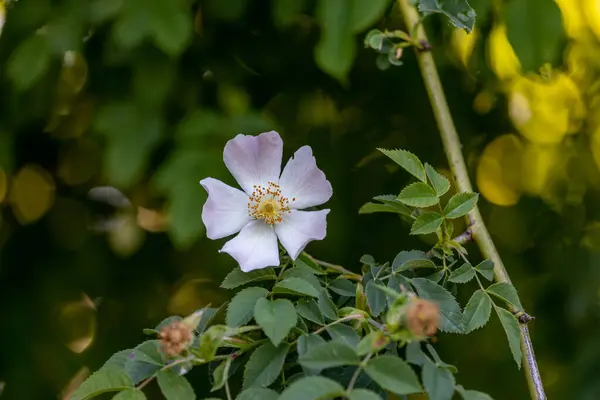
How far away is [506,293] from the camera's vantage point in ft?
2.01

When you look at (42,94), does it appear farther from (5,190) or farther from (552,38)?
(552,38)

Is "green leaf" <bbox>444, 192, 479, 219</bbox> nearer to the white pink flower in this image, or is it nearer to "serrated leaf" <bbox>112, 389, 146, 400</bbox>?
the white pink flower

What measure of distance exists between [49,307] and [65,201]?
0.19 meters

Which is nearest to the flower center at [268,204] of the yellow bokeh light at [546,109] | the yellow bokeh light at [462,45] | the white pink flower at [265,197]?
the white pink flower at [265,197]

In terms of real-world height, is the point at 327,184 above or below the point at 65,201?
above

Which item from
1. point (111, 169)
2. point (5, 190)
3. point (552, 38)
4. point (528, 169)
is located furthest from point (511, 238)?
point (5, 190)

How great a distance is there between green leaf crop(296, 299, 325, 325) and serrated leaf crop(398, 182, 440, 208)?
0.11m

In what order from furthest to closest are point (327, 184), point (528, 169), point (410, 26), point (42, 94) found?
point (528, 169)
point (42, 94)
point (410, 26)
point (327, 184)

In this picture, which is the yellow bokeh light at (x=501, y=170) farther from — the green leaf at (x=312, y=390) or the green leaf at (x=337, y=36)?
the green leaf at (x=312, y=390)

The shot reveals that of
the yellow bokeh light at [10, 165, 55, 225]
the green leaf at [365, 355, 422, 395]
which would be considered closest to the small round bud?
the green leaf at [365, 355, 422, 395]

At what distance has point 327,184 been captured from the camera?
65 centimetres

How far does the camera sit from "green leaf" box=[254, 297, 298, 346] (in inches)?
19.9

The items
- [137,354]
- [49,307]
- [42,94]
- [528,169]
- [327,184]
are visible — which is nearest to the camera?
[137,354]

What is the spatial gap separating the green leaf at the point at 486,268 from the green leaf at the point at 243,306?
177 millimetres
